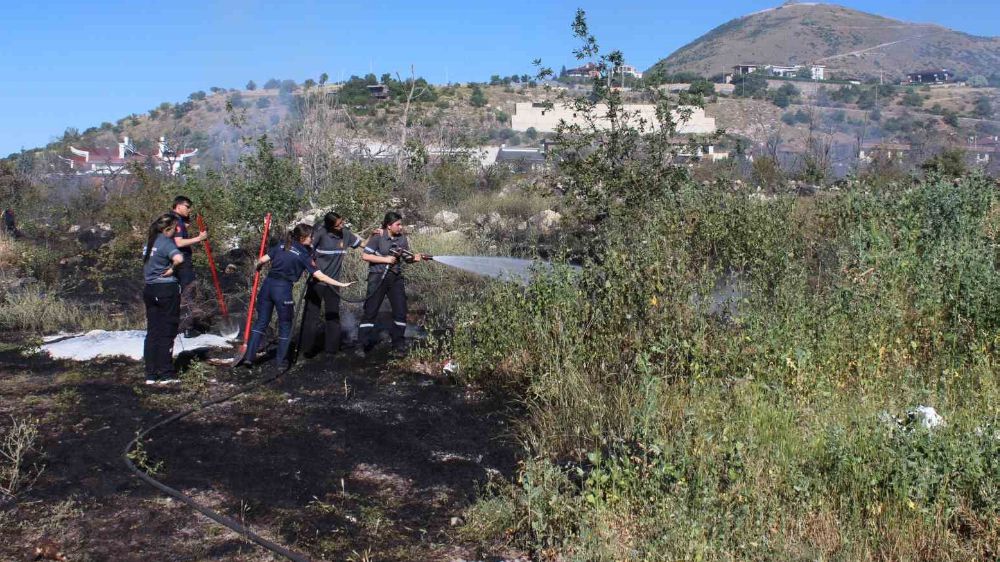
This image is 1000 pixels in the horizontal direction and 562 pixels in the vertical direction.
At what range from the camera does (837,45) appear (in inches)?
4094

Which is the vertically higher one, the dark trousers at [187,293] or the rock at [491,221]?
the dark trousers at [187,293]

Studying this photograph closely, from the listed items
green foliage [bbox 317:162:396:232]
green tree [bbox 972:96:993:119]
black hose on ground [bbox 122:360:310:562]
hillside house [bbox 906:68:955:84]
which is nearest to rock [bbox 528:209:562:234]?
green foliage [bbox 317:162:396:232]

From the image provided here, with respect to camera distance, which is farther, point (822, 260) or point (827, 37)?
point (827, 37)

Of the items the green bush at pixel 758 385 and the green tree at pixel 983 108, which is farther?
the green tree at pixel 983 108

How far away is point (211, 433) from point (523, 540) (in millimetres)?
3102

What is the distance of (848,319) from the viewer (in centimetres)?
671

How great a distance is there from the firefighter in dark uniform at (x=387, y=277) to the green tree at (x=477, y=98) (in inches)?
2230

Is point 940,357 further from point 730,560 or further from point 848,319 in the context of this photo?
point 730,560

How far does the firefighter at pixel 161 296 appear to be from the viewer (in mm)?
8047

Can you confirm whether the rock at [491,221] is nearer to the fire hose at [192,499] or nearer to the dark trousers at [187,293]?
the dark trousers at [187,293]

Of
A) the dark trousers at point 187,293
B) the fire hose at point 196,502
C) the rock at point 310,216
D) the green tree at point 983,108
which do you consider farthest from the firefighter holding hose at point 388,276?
the green tree at point 983,108

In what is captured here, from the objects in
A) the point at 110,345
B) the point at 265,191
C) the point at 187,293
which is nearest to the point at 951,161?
the point at 265,191

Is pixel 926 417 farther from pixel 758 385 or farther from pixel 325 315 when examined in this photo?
pixel 325 315

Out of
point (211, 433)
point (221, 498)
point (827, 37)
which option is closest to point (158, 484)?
point (221, 498)
